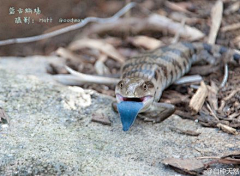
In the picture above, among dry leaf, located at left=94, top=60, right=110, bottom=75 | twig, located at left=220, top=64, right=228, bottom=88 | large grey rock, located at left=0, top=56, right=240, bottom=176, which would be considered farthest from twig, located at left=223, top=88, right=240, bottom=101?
dry leaf, located at left=94, top=60, right=110, bottom=75

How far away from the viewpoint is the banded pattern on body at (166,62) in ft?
13.0

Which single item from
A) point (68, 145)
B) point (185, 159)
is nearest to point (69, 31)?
point (68, 145)

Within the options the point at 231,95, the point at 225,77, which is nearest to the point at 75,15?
the point at 225,77

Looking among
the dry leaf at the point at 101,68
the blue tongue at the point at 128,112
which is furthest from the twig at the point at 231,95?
the dry leaf at the point at 101,68

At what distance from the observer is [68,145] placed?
2947 mm

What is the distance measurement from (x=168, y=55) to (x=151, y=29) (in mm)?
1128

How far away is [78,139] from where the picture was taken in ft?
10.0

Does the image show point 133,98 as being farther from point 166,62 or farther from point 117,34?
point 117,34

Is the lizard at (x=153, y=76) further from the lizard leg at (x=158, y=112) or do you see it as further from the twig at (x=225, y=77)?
the twig at (x=225, y=77)

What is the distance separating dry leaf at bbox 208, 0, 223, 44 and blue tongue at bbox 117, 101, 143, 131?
220 centimetres

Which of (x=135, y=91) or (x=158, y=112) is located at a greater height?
(x=135, y=91)

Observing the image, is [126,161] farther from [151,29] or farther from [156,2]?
[156,2]

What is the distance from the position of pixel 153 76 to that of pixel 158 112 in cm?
49

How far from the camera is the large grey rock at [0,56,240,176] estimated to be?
2.68 meters
